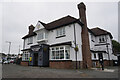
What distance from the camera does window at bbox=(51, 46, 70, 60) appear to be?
46.5ft

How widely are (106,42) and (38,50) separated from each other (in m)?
16.0

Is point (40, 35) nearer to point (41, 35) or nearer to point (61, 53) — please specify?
point (41, 35)

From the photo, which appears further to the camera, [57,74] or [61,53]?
[61,53]

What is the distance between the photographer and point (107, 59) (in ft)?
72.4

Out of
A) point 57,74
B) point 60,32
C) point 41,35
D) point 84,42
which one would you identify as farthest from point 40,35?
point 57,74

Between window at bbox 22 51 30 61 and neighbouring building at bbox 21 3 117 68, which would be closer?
neighbouring building at bbox 21 3 117 68

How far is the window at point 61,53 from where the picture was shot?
1416 centimetres

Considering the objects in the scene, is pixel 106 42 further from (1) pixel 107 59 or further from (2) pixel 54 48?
(2) pixel 54 48

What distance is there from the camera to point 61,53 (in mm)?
14664

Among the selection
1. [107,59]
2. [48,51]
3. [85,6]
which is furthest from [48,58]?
[107,59]

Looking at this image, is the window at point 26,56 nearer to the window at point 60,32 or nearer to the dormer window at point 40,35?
the dormer window at point 40,35

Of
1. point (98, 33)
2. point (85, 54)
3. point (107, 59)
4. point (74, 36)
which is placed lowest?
point (107, 59)

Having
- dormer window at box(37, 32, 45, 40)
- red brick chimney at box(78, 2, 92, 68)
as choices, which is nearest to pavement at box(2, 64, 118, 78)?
red brick chimney at box(78, 2, 92, 68)

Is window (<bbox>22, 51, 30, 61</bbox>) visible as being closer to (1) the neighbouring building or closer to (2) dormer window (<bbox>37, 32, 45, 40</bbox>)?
(1) the neighbouring building
